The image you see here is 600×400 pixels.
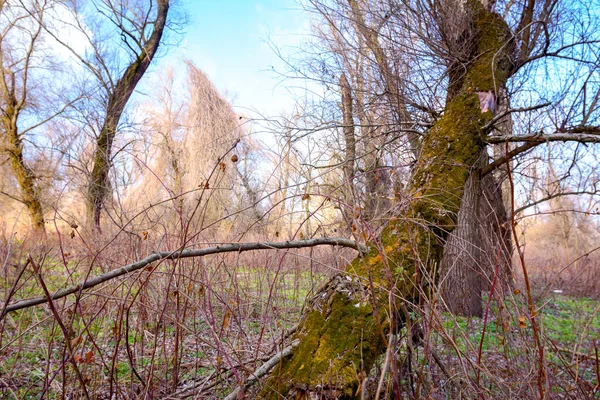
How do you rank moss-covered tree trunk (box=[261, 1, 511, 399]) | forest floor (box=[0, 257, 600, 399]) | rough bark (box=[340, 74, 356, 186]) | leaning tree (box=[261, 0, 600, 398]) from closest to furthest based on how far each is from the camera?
forest floor (box=[0, 257, 600, 399]), moss-covered tree trunk (box=[261, 1, 511, 399]), leaning tree (box=[261, 0, 600, 398]), rough bark (box=[340, 74, 356, 186])

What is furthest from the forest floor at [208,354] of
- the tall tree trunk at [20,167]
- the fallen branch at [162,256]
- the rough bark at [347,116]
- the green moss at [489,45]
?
the tall tree trunk at [20,167]

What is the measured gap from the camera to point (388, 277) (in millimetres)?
1212

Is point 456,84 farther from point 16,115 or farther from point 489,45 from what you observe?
point 16,115

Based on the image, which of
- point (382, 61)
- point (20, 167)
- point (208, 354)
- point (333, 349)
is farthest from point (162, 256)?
point (20, 167)

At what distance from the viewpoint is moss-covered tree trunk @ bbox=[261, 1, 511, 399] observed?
1.55 metres

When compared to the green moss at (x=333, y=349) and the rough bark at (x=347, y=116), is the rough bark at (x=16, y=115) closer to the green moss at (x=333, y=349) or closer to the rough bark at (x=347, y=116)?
the rough bark at (x=347, y=116)

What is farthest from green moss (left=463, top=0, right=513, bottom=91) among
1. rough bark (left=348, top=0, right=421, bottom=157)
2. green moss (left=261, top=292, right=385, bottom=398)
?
green moss (left=261, top=292, right=385, bottom=398)

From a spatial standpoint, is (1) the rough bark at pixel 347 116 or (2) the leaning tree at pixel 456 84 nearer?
(2) the leaning tree at pixel 456 84

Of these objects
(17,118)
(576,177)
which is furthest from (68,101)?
(576,177)

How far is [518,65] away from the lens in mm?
4223

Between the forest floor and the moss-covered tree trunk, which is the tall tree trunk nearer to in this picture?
the forest floor

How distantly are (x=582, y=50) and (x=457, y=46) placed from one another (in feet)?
4.59

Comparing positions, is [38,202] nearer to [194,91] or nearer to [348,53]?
[194,91]

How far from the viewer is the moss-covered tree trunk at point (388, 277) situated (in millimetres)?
1554
